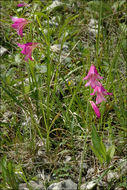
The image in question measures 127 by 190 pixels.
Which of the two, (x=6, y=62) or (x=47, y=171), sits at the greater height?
(x=6, y=62)

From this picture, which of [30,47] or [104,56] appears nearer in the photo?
[30,47]

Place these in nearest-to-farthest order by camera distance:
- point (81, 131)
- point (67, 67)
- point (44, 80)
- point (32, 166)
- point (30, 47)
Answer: point (30, 47), point (32, 166), point (81, 131), point (44, 80), point (67, 67)

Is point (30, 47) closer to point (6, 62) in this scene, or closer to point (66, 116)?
point (66, 116)

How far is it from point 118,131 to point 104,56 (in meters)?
0.73

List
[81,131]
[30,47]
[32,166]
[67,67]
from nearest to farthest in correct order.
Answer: [30,47] → [32,166] → [81,131] → [67,67]

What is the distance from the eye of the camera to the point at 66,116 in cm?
188

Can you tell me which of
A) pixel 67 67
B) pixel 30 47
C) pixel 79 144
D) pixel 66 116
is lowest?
pixel 79 144

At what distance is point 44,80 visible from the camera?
2.32 metres

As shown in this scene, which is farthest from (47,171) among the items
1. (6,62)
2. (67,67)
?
(6,62)

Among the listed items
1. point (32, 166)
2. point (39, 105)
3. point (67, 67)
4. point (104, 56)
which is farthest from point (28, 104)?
point (104, 56)

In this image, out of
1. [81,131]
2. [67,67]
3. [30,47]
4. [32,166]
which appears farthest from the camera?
[67,67]

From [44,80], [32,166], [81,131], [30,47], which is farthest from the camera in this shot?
[44,80]

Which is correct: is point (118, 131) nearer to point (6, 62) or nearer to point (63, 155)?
point (63, 155)

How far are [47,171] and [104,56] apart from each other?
114 centimetres
